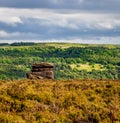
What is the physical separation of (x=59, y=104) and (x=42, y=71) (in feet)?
69.1

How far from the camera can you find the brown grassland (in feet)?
83.9

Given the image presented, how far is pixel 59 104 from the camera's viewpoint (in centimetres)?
2828

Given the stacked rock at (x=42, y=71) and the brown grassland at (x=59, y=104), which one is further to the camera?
the stacked rock at (x=42, y=71)

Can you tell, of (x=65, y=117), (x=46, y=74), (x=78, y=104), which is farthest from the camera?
(x=46, y=74)

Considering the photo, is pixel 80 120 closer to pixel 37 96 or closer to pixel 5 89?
pixel 37 96

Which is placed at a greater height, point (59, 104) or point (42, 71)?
point (42, 71)

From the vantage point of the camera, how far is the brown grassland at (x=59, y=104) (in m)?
25.6

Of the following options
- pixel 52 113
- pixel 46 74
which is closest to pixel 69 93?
pixel 52 113

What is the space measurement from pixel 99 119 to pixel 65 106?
331 cm

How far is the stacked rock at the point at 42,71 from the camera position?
4759cm

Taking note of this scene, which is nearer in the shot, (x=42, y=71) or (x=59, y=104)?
(x=59, y=104)

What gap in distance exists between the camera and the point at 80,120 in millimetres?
25750

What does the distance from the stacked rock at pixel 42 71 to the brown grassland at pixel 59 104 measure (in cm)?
1441

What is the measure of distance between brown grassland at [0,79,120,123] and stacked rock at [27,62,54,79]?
14.4 m
